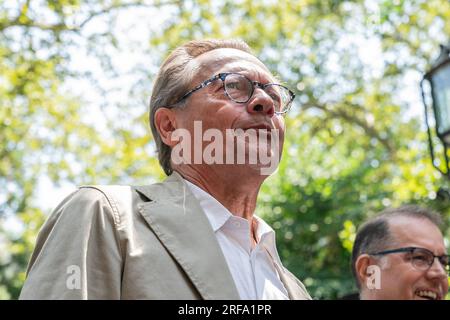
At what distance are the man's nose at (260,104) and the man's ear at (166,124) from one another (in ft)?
1.00

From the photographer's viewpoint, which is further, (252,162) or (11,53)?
(11,53)

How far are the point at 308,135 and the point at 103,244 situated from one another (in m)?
10.8

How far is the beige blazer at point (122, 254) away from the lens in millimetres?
1633

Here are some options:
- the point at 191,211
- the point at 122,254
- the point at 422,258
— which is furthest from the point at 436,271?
the point at 122,254

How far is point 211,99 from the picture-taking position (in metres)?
2.25

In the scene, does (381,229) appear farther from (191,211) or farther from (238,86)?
(191,211)

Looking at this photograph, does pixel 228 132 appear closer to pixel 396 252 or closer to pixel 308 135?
pixel 396 252

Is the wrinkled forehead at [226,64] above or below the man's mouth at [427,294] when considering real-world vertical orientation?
above

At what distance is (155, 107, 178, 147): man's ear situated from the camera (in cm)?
237

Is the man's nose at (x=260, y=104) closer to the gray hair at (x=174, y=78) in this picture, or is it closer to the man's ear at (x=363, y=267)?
the gray hair at (x=174, y=78)

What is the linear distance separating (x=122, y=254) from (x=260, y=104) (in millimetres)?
754

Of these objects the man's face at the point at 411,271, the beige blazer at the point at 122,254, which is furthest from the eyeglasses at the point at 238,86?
the man's face at the point at 411,271

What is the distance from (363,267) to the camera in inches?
134
